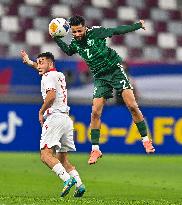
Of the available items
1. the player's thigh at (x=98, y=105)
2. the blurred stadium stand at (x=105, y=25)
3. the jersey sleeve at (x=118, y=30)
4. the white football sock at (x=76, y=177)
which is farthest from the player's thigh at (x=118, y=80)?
the blurred stadium stand at (x=105, y=25)

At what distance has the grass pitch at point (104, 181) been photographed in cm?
1105

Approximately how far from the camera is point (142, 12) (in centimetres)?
2219

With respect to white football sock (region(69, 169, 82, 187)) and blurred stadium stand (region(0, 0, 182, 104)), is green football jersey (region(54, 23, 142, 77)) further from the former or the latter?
blurred stadium stand (region(0, 0, 182, 104))

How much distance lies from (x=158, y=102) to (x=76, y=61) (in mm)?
1863

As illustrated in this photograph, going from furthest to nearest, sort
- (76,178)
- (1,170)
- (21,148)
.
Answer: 1. (21,148)
2. (1,170)
3. (76,178)

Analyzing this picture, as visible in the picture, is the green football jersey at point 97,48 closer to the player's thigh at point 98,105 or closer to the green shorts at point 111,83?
the green shorts at point 111,83

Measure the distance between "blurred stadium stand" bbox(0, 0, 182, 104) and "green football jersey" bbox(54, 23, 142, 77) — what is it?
26.5 feet

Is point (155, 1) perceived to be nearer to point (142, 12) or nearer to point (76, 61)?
point (142, 12)

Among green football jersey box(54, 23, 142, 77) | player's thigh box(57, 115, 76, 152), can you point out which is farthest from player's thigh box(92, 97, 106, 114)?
player's thigh box(57, 115, 76, 152)

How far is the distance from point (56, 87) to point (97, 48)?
0.86 metres

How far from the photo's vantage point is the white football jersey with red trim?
37.5 ft

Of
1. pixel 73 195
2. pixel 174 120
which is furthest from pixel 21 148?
pixel 73 195

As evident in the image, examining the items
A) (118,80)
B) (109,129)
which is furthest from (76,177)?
(109,129)

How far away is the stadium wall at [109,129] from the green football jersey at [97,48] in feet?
25.4
